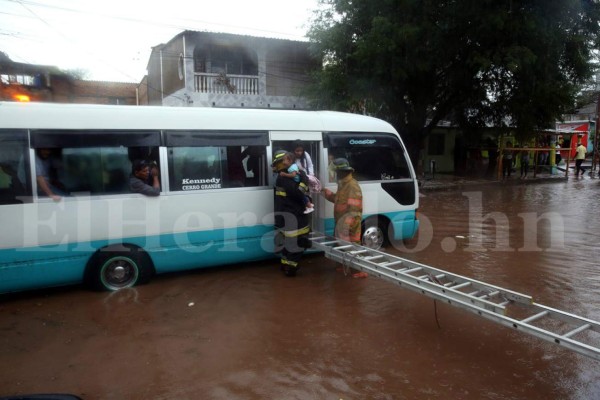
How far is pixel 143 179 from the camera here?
207 inches

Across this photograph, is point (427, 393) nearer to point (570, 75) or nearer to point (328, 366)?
point (328, 366)

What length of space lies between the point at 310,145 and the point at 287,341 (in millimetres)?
3287

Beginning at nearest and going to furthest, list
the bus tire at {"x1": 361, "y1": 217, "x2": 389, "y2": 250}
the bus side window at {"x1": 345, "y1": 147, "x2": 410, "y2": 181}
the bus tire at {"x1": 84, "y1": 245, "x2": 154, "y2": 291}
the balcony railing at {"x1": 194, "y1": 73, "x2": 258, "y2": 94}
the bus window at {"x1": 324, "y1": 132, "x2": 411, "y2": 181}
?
the bus tire at {"x1": 84, "y1": 245, "x2": 154, "y2": 291} < the bus window at {"x1": 324, "y1": 132, "x2": 411, "y2": 181} < the bus side window at {"x1": 345, "y1": 147, "x2": 410, "y2": 181} < the bus tire at {"x1": 361, "y1": 217, "x2": 389, "y2": 250} < the balcony railing at {"x1": 194, "y1": 73, "x2": 258, "y2": 94}

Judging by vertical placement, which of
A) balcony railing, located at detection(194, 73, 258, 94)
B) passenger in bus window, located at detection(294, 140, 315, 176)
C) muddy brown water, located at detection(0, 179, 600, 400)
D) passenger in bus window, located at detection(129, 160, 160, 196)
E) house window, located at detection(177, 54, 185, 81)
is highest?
house window, located at detection(177, 54, 185, 81)

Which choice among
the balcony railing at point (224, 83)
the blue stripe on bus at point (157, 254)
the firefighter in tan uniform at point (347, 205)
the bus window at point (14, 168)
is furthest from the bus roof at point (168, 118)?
the balcony railing at point (224, 83)

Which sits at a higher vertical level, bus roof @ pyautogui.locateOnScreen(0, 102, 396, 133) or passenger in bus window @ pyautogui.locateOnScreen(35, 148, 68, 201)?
bus roof @ pyautogui.locateOnScreen(0, 102, 396, 133)

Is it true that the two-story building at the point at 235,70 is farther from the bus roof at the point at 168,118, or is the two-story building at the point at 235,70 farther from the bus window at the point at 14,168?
the bus window at the point at 14,168

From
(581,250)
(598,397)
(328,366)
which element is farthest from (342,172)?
(581,250)

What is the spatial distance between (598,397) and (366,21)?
46.3 feet

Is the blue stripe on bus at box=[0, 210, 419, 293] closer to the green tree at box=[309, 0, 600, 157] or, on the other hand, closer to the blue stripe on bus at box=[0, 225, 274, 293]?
the blue stripe on bus at box=[0, 225, 274, 293]

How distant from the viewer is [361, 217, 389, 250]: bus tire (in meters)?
6.84

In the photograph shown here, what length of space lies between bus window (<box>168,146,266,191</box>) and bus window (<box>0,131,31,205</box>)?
4.94 ft

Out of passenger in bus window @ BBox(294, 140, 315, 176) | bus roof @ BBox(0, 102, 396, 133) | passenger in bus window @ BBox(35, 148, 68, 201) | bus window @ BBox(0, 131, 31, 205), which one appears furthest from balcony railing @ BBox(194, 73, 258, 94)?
bus window @ BBox(0, 131, 31, 205)

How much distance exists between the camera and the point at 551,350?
3.97 metres
